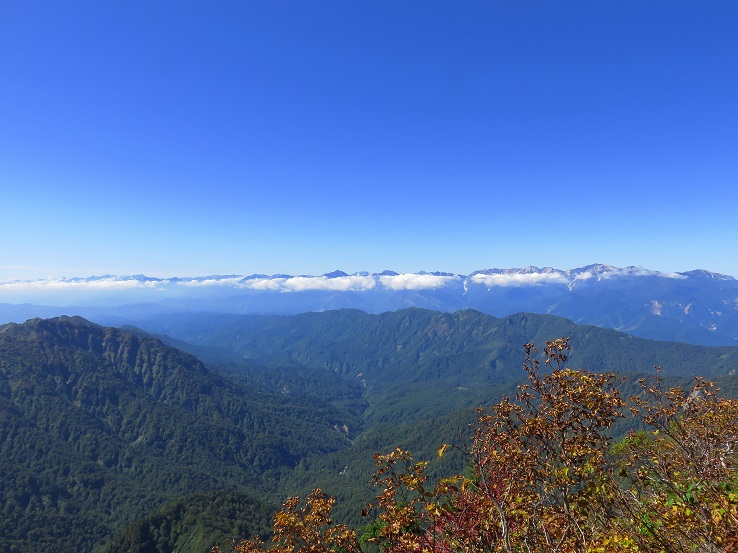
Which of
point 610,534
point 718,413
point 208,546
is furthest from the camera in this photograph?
point 208,546

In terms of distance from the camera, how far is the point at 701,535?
9469mm

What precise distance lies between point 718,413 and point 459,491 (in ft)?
33.1

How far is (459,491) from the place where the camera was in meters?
11.8

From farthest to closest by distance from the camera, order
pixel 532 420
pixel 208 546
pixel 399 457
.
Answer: pixel 208 546, pixel 399 457, pixel 532 420

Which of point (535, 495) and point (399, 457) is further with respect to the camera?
point (535, 495)

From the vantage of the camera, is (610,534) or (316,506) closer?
(610,534)

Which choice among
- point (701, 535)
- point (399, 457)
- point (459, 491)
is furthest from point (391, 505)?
point (701, 535)

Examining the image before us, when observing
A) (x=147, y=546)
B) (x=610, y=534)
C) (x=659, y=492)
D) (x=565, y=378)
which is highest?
(x=565, y=378)

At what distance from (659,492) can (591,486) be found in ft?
17.3

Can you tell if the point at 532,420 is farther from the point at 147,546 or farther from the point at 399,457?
the point at 147,546

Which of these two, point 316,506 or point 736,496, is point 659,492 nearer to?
point 736,496

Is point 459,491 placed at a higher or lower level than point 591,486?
lower

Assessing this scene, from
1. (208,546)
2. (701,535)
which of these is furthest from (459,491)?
(208,546)

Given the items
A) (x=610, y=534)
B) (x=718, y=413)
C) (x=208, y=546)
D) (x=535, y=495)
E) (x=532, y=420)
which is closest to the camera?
(x=610, y=534)
